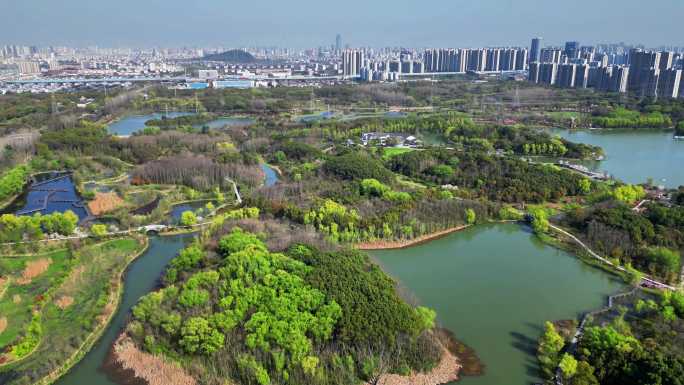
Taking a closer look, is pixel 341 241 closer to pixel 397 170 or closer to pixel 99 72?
pixel 397 170

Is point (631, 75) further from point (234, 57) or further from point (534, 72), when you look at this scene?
point (234, 57)

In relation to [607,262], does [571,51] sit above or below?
above

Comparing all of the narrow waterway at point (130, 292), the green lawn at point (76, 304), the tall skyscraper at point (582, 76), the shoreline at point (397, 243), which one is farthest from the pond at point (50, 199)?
the tall skyscraper at point (582, 76)

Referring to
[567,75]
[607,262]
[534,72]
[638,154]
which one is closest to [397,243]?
[607,262]

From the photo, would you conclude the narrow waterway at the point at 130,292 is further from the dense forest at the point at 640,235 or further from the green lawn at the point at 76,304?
the dense forest at the point at 640,235

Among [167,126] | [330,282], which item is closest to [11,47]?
[167,126]

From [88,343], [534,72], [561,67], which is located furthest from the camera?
[534,72]
